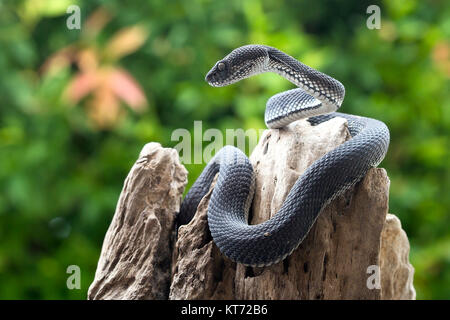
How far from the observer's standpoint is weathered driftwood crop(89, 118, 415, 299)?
5.54 ft

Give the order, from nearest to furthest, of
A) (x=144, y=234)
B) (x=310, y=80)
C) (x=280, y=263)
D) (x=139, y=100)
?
(x=280, y=263) → (x=310, y=80) → (x=144, y=234) → (x=139, y=100)

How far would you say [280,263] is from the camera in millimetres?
1676

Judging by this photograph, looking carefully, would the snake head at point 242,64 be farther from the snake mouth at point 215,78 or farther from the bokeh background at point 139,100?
the bokeh background at point 139,100

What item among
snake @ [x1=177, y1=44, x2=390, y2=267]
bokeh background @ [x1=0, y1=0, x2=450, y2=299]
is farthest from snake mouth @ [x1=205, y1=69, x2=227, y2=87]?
bokeh background @ [x1=0, y1=0, x2=450, y2=299]

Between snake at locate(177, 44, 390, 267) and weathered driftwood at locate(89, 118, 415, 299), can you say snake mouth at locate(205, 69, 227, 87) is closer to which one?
snake at locate(177, 44, 390, 267)

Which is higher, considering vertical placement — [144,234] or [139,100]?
[139,100]

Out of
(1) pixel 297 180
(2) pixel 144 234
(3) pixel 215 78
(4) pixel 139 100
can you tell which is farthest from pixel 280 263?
(4) pixel 139 100

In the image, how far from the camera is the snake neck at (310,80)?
1803mm

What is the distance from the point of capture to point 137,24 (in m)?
3.52

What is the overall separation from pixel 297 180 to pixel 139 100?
1808 millimetres

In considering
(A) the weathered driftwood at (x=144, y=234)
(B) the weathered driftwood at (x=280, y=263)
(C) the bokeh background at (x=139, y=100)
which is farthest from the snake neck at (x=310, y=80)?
(C) the bokeh background at (x=139, y=100)

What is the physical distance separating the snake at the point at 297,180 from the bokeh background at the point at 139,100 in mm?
1214

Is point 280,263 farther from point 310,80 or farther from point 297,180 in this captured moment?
point 310,80

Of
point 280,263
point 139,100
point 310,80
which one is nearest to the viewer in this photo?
point 280,263
